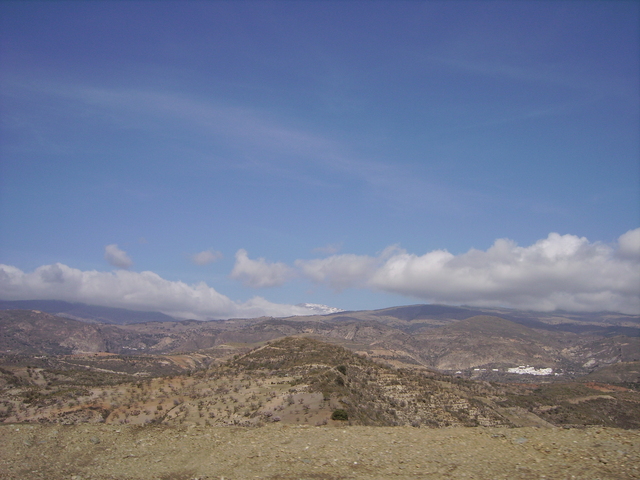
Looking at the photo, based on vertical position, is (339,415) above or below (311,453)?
below

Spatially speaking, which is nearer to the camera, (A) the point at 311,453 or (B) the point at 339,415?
(A) the point at 311,453

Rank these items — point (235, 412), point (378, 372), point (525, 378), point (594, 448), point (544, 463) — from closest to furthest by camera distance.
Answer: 1. point (544, 463)
2. point (594, 448)
3. point (235, 412)
4. point (378, 372)
5. point (525, 378)

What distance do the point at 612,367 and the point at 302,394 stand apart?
159m

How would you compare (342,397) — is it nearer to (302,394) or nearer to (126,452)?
(302,394)

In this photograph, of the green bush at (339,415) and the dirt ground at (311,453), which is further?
the green bush at (339,415)

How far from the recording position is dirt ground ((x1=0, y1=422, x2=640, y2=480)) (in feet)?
49.4

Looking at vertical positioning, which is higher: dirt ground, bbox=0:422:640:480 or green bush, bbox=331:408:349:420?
dirt ground, bbox=0:422:640:480

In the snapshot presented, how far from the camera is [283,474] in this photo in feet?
50.4

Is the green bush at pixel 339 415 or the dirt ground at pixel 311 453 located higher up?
the dirt ground at pixel 311 453

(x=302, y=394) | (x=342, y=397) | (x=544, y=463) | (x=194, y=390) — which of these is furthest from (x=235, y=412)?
(x=544, y=463)

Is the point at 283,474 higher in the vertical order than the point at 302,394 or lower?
higher

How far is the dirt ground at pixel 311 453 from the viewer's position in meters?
15.1

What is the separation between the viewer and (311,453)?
57.1 ft

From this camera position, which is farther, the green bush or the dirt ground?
the green bush
